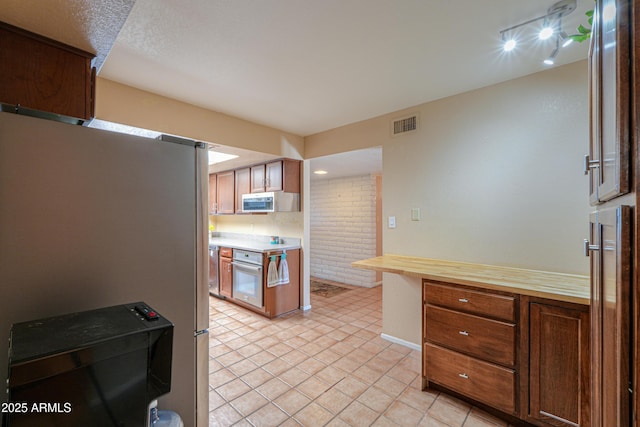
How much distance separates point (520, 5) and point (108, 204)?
2.17 metres

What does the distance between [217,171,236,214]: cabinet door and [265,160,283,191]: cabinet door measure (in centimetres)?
92

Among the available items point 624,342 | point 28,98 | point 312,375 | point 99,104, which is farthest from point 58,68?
point 312,375

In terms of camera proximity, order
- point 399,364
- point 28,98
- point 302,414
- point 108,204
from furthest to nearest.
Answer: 1. point 399,364
2. point 302,414
3. point 28,98
4. point 108,204

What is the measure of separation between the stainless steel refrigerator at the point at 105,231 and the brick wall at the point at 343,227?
13.6ft

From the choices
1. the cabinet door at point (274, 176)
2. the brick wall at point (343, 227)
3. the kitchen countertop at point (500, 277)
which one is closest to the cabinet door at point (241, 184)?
the cabinet door at point (274, 176)

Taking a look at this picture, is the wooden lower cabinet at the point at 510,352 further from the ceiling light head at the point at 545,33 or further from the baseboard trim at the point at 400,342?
the ceiling light head at the point at 545,33

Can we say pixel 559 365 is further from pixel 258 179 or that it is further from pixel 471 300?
pixel 258 179

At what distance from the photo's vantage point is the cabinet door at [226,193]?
14.7ft

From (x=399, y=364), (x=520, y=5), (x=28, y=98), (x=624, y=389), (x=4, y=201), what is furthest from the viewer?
(x=399, y=364)

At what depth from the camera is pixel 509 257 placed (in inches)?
87.0

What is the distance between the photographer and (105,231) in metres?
0.95

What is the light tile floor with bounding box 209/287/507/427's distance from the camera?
70.4 inches

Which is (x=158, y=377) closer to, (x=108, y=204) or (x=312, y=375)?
(x=108, y=204)

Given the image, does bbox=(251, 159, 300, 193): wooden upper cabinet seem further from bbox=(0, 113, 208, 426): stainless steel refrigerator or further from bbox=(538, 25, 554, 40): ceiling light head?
bbox=(538, 25, 554, 40): ceiling light head
